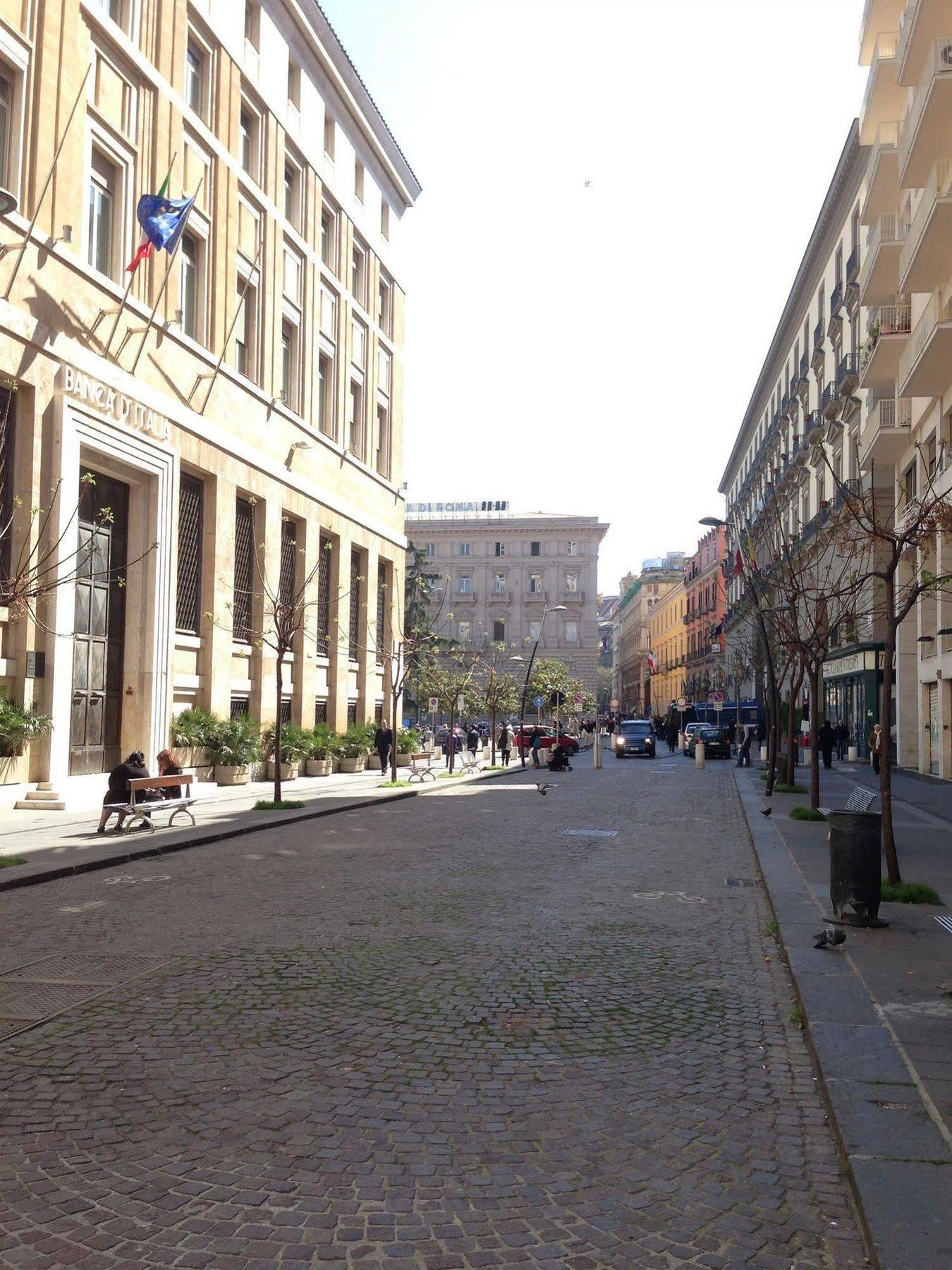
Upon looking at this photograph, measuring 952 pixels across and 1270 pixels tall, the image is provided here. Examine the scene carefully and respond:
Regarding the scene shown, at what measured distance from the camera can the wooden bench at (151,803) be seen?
608 inches

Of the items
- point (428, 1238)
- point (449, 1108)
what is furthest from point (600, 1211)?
point (449, 1108)

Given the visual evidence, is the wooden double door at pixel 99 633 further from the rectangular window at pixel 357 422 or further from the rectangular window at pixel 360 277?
the rectangular window at pixel 360 277

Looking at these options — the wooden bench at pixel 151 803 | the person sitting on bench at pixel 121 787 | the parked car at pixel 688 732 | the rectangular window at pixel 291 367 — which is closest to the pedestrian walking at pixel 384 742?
the rectangular window at pixel 291 367

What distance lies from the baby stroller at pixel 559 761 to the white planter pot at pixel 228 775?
13.0m

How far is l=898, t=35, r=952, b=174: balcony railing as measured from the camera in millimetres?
19375

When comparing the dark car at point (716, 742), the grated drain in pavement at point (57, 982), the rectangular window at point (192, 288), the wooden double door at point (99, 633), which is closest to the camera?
the grated drain in pavement at point (57, 982)

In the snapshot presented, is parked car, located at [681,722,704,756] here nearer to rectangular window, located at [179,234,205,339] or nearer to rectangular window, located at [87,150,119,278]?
rectangular window, located at [179,234,205,339]

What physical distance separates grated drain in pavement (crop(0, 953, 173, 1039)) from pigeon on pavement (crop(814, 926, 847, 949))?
4.56 metres

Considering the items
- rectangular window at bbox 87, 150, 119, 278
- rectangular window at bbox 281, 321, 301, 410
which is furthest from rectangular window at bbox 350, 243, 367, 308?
rectangular window at bbox 87, 150, 119, 278

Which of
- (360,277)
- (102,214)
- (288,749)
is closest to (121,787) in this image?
(102,214)

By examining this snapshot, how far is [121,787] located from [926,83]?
19.1 m

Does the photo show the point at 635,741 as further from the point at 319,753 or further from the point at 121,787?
the point at 121,787

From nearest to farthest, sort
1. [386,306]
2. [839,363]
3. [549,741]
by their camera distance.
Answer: [839,363], [386,306], [549,741]

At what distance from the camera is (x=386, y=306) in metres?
40.7
